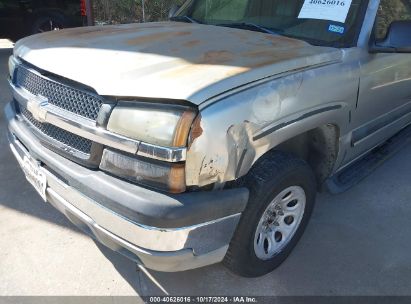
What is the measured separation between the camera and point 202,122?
1878mm

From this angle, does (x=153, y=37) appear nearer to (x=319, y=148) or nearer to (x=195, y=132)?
(x=195, y=132)

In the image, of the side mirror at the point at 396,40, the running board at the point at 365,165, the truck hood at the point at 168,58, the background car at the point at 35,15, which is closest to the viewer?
the truck hood at the point at 168,58

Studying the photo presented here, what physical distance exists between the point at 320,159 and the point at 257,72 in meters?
1.04

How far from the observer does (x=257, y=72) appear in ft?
7.05

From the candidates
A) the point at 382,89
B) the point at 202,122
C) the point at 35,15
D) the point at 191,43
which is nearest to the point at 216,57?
the point at 191,43

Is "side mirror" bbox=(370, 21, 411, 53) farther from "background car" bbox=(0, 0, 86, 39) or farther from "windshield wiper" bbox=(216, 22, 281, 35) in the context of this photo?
"background car" bbox=(0, 0, 86, 39)

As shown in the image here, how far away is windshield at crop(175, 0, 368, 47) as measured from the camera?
2.89 m

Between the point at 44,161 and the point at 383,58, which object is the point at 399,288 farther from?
the point at 44,161

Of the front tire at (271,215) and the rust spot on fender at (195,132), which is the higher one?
the rust spot on fender at (195,132)

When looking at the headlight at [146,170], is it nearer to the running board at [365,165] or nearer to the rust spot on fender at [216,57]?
the rust spot on fender at [216,57]

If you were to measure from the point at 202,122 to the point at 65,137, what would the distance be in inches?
34.0

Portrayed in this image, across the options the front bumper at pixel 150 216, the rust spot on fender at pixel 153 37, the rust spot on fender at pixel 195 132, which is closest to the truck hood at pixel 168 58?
the rust spot on fender at pixel 153 37

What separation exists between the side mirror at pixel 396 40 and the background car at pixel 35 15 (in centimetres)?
707

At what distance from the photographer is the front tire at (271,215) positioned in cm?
227
